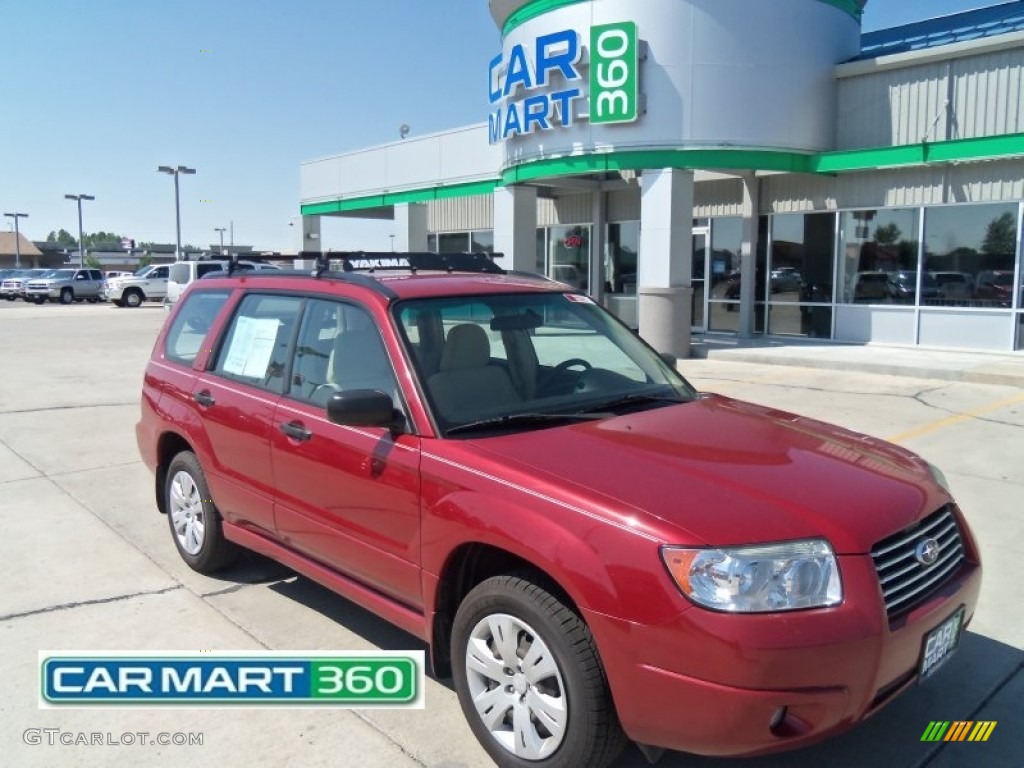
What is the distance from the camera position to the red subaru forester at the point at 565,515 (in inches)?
105

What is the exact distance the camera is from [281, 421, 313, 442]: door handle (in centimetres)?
405

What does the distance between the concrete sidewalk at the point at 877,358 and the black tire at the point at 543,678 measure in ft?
36.2

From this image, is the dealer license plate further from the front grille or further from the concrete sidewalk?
the concrete sidewalk

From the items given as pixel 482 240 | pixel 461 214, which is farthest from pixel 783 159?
pixel 461 214

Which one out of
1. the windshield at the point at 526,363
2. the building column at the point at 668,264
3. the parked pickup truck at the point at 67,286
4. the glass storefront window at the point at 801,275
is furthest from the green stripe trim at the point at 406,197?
the parked pickup truck at the point at 67,286

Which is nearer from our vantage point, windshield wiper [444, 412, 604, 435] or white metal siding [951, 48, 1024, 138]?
windshield wiper [444, 412, 604, 435]

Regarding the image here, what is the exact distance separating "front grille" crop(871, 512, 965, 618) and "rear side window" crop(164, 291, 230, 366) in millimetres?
3905

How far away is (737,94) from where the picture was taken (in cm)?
1558

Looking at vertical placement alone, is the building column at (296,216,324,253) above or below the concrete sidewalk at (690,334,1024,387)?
above

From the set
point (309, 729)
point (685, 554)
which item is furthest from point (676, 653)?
point (309, 729)

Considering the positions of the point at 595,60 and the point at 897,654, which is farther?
the point at 595,60

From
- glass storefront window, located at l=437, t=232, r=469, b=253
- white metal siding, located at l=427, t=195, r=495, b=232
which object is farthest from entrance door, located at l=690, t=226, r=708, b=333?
glass storefront window, located at l=437, t=232, r=469, b=253

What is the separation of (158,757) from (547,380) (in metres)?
2.23

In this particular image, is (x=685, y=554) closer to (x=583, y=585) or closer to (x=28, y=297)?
(x=583, y=585)
